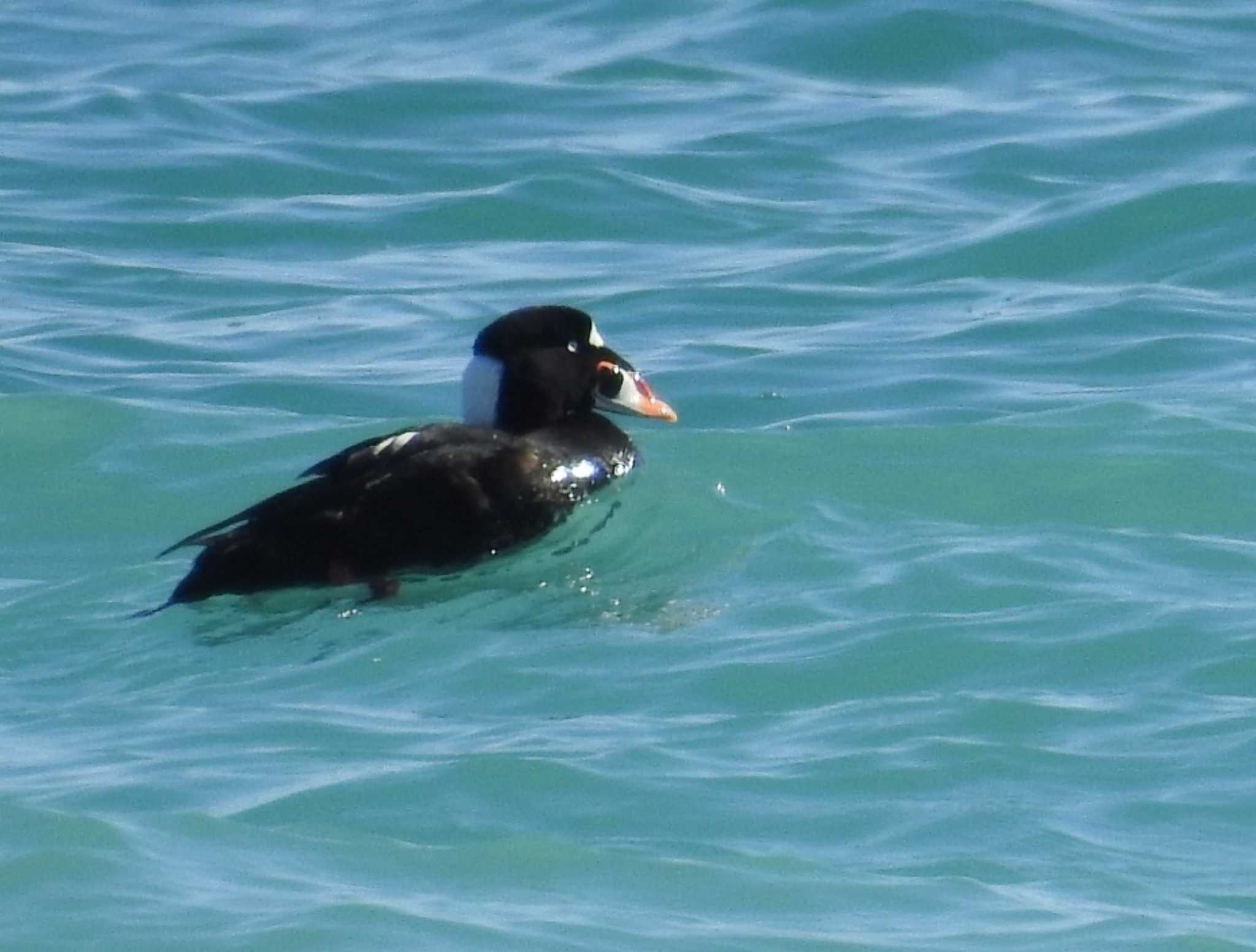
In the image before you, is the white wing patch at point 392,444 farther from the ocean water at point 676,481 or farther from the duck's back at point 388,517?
the ocean water at point 676,481

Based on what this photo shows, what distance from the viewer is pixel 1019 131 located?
1387 centimetres

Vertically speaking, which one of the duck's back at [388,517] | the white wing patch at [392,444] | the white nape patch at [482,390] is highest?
Result: the white nape patch at [482,390]

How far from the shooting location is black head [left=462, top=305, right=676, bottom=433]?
7.93 metres

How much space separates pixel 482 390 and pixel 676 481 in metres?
0.72

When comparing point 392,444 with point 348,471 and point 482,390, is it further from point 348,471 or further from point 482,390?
point 482,390

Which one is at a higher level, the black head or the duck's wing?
the black head

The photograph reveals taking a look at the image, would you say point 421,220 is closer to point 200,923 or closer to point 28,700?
point 28,700

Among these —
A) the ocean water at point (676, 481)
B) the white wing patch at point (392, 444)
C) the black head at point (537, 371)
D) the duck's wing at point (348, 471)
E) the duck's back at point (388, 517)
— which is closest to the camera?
the ocean water at point (676, 481)

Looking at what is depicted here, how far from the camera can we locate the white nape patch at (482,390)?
794 centimetres

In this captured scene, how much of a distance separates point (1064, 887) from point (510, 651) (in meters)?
1.86

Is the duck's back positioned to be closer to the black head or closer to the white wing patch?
the white wing patch

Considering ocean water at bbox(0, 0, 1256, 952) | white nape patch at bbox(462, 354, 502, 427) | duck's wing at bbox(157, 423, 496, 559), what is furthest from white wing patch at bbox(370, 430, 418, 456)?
white nape patch at bbox(462, 354, 502, 427)

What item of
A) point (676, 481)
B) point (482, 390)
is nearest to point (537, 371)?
point (482, 390)

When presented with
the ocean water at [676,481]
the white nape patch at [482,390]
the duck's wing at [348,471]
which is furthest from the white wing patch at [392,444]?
the white nape patch at [482,390]
